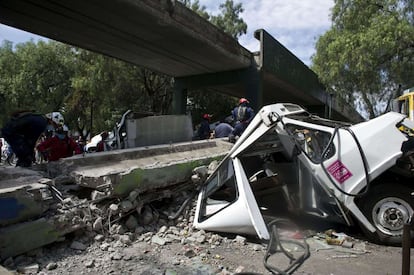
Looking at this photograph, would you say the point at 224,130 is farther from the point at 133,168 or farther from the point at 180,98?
the point at 180,98

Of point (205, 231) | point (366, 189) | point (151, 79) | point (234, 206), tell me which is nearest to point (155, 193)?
point (205, 231)

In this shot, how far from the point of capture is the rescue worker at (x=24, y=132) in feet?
18.9

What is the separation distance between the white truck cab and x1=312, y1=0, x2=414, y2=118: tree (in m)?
8.00

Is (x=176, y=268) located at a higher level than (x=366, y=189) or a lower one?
lower

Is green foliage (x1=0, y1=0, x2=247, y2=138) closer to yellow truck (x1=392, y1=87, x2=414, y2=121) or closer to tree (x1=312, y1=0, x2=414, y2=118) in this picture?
tree (x1=312, y1=0, x2=414, y2=118)

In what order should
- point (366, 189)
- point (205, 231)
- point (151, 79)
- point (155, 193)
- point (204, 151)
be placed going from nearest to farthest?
point (366, 189)
point (205, 231)
point (155, 193)
point (204, 151)
point (151, 79)

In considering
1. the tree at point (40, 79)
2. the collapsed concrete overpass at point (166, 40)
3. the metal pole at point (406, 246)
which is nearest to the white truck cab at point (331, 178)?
the metal pole at point (406, 246)

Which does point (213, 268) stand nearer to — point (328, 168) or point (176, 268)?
point (176, 268)

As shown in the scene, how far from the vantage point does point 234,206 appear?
4.73 m

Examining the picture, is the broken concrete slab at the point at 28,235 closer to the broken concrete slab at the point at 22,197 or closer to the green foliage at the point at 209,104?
the broken concrete slab at the point at 22,197

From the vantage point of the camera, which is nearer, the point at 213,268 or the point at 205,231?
the point at 213,268

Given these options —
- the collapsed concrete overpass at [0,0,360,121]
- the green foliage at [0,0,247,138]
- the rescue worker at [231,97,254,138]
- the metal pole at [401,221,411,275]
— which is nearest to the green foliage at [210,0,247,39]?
the green foliage at [0,0,247,138]

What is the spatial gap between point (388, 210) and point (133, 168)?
135 inches

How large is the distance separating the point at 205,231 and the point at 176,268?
42.4 inches
